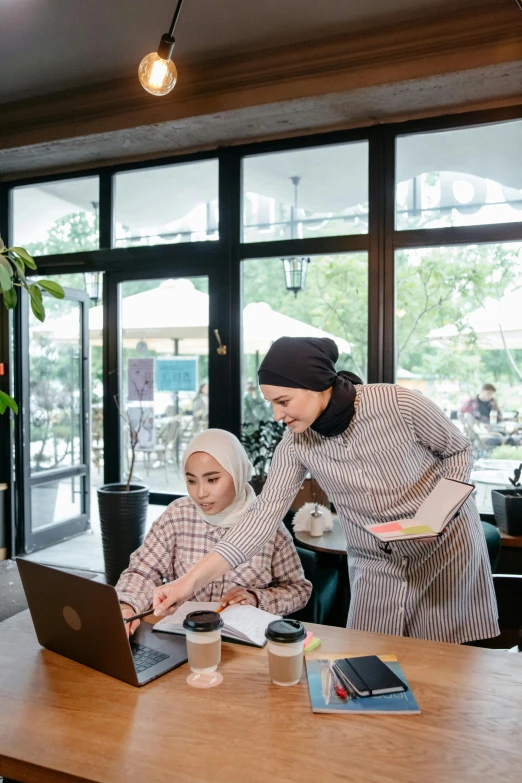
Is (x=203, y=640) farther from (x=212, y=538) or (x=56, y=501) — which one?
(x=56, y=501)

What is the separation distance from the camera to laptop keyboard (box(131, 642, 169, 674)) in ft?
4.87

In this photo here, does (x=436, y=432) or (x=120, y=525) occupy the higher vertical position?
(x=436, y=432)

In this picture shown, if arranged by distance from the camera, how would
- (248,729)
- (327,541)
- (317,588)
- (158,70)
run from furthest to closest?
1. (327,541)
2. (317,588)
3. (158,70)
4. (248,729)

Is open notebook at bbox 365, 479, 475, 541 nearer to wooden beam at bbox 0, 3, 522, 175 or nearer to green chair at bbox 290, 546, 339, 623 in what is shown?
green chair at bbox 290, 546, 339, 623

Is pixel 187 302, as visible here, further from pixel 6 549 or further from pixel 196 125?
pixel 6 549

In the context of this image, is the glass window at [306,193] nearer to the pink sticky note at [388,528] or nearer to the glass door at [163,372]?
the glass door at [163,372]

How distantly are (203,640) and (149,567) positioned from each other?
1.99 ft

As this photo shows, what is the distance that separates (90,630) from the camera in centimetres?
142

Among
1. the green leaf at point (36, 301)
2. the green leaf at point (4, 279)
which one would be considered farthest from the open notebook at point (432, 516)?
the green leaf at point (4, 279)

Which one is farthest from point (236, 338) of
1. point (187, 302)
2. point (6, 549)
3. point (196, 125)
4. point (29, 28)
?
point (6, 549)

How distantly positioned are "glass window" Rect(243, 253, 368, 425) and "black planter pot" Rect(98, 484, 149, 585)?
95 cm

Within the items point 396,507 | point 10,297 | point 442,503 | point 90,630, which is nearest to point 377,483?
point 396,507

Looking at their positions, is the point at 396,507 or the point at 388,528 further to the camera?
the point at 396,507

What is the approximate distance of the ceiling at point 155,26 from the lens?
3197mm
